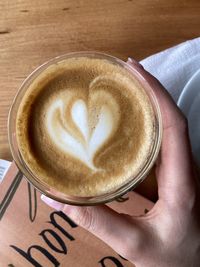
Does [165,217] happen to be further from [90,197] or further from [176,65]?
[176,65]

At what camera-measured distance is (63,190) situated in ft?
2.06

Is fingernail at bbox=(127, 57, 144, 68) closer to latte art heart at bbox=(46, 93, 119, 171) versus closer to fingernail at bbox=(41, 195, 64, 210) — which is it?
latte art heart at bbox=(46, 93, 119, 171)

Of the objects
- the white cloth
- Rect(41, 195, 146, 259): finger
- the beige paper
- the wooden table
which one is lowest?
the beige paper

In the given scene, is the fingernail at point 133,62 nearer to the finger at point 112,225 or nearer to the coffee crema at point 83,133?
the coffee crema at point 83,133

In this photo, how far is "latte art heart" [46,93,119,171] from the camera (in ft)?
2.07

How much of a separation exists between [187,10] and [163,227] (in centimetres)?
32

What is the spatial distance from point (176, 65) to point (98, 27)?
0.13 m

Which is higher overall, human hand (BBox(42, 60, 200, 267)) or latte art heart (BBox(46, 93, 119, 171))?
latte art heart (BBox(46, 93, 119, 171))

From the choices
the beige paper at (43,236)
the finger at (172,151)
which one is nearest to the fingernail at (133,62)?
the finger at (172,151)

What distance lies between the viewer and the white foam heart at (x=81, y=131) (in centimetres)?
63

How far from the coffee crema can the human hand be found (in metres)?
0.04

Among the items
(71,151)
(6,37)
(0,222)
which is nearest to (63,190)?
(71,151)

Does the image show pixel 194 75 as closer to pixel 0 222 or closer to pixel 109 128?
pixel 109 128

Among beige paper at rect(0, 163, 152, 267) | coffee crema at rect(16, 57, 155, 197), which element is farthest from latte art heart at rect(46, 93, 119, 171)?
beige paper at rect(0, 163, 152, 267)
